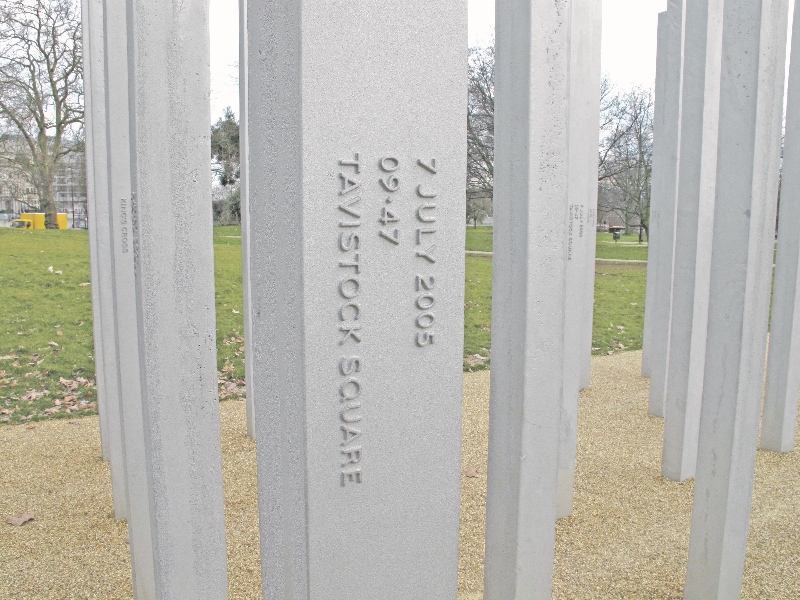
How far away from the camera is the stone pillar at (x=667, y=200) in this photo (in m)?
8.05

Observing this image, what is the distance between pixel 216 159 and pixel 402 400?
68.9 feet

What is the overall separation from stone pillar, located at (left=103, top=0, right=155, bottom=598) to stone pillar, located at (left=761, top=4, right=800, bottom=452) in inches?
232

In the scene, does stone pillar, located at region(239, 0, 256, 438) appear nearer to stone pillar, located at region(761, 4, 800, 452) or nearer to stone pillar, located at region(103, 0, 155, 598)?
stone pillar, located at region(103, 0, 155, 598)

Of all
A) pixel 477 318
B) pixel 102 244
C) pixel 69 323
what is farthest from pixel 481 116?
pixel 102 244

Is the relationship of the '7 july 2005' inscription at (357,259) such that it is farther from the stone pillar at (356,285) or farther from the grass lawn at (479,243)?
the grass lawn at (479,243)

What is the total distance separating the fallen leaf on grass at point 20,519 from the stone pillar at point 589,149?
17.1 ft

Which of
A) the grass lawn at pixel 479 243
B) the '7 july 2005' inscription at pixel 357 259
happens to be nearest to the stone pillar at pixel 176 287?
the '7 july 2005' inscription at pixel 357 259

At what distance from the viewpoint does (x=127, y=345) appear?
417 cm

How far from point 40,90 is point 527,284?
20.7m

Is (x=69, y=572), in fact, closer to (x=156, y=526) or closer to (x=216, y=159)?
(x=156, y=526)

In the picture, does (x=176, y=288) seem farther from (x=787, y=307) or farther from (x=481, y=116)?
(x=481, y=116)

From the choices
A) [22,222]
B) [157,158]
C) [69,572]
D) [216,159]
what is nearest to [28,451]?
[69,572]

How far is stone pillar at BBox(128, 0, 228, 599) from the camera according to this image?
3270mm

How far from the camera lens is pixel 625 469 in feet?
22.4
